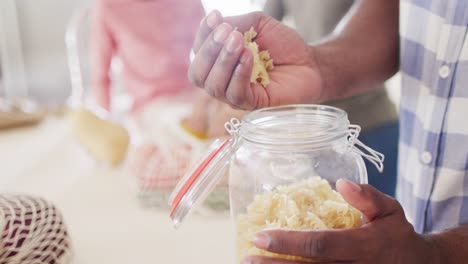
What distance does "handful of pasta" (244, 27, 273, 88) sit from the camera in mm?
482

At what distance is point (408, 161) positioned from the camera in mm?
664

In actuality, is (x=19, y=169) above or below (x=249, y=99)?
below

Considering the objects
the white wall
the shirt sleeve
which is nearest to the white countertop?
the shirt sleeve

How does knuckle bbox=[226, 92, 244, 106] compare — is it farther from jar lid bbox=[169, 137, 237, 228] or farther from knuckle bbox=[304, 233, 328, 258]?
knuckle bbox=[304, 233, 328, 258]

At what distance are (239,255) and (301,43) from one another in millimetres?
209

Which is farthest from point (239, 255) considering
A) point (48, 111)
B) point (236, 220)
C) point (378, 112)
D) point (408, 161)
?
point (48, 111)

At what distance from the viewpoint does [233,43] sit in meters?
0.44

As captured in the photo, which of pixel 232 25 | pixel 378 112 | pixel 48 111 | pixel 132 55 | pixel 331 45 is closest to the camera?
pixel 232 25

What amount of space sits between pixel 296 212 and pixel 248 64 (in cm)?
Answer: 12

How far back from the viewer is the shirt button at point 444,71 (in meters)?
0.57

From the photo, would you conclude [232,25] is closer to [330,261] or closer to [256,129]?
[256,129]

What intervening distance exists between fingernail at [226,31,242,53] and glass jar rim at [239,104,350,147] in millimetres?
58

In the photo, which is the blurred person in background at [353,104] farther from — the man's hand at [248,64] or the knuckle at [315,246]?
the knuckle at [315,246]

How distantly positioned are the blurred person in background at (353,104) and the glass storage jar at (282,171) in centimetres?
33
